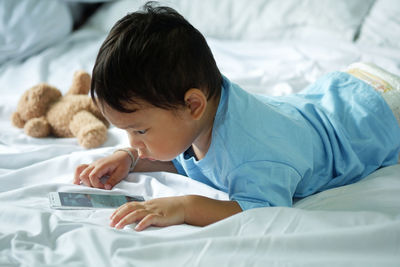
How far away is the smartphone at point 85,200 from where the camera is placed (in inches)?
39.0

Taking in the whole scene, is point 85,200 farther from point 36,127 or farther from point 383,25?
point 383,25

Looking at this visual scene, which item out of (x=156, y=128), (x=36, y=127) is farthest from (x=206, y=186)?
(x=36, y=127)

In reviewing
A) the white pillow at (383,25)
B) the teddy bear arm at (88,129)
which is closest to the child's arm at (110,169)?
the teddy bear arm at (88,129)

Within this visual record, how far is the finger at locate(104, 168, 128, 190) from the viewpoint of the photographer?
1.12 meters

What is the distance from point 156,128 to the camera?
3.07ft

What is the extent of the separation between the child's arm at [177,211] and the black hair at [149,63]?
0.20 metres

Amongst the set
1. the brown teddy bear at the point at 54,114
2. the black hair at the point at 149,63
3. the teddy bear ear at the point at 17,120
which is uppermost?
the black hair at the point at 149,63

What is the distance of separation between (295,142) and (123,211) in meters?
0.41

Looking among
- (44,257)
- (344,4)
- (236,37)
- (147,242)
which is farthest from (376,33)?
(44,257)

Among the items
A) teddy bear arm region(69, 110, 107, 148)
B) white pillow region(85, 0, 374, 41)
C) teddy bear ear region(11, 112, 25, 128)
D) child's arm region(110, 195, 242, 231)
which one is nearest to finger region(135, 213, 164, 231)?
child's arm region(110, 195, 242, 231)

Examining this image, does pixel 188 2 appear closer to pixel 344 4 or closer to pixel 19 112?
pixel 344 4

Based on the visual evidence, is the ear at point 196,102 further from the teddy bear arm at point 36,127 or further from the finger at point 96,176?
the teddy bear arm at point 36,127

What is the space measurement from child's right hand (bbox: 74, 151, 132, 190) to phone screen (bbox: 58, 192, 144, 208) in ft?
0.23

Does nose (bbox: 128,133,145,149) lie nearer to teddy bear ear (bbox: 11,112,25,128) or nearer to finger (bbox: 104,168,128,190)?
A: finger (bbox: 104,168,128,190)
